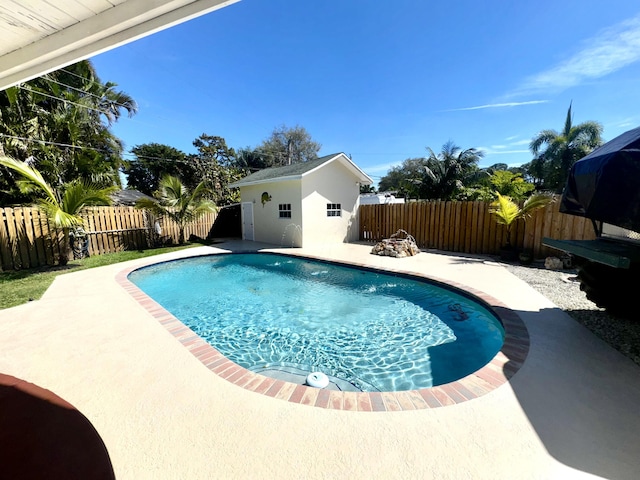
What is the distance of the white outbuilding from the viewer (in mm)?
11734

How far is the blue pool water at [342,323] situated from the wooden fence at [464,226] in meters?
5.05

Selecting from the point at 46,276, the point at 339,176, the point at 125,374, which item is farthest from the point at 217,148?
the point at 125,374

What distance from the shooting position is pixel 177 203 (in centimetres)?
1243

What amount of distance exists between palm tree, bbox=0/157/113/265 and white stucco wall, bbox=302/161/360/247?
23.7 ft

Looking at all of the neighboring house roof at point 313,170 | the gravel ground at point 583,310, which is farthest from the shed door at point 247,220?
the gravel ground at point 583,310

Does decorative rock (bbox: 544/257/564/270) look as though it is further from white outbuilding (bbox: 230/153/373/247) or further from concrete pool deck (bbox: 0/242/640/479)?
white outbuilding (bbox: 230/153/373/247)

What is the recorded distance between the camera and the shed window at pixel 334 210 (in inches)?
504

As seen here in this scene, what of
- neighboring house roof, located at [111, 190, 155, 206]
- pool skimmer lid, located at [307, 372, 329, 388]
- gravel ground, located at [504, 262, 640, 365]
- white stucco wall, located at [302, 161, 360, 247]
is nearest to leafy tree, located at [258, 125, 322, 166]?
neighboring house roof, located at [111, 190, 155, 206]

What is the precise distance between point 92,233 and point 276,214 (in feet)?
24.4

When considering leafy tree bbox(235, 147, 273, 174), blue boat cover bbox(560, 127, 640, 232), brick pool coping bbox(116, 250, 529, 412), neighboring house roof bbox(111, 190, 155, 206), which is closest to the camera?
brick pool coping bbox(116, 250, 529, 412)

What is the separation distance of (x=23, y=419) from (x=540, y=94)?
62.0ft

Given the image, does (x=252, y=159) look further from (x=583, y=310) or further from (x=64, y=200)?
(x=583, y=310)

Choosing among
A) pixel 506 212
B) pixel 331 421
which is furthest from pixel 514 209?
pixel 331 421

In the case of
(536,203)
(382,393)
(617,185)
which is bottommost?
(382,393)
